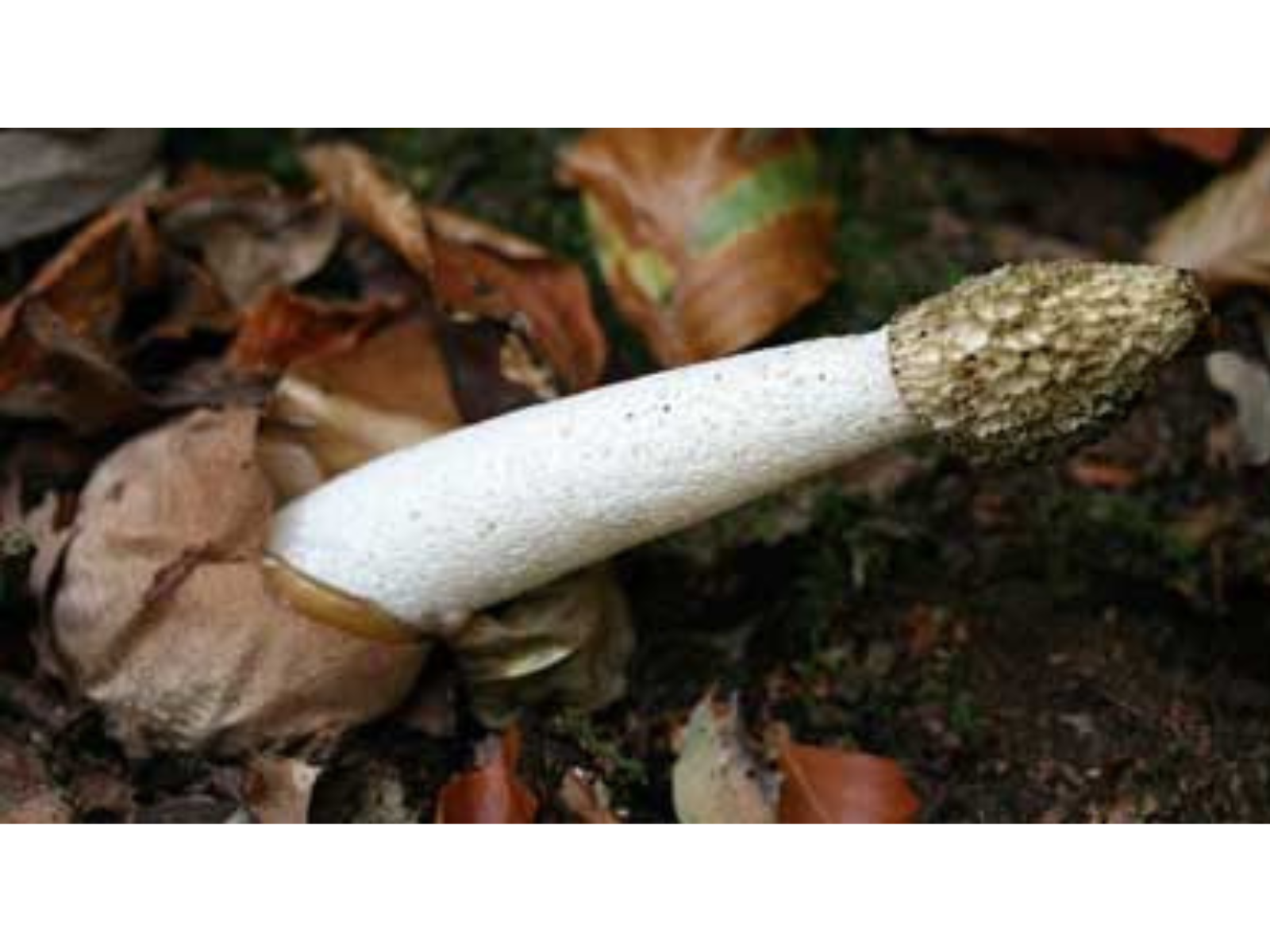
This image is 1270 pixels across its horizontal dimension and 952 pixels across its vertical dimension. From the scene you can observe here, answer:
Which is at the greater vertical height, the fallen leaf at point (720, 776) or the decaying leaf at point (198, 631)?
the decaying leaf at point (198, 631)

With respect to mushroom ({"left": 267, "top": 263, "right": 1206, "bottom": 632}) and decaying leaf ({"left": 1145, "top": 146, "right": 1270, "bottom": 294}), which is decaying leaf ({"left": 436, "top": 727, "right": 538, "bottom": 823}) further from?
decaying leaf ({"left": 1145, "top": 146, "right": 1270, "bottom": 294})

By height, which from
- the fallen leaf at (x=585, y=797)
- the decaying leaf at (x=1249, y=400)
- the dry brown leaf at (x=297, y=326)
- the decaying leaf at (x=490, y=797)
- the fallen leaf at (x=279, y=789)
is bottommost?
the fallen leaf at (x=585, y=797)

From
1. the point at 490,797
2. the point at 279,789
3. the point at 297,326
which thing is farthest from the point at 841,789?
the point at 297,326

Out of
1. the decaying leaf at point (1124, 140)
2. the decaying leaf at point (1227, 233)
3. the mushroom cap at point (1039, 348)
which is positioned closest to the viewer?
the mushroom cap at point (1039, 348)

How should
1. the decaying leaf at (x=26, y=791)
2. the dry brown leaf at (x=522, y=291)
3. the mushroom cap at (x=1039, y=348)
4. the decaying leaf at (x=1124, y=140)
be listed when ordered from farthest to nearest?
the decaying leaf at (x=1124, y=140), the dry brown leaf at (x=522, y=291), the decaying leaf at (x=26, y=791), the mushroom cap at (x=1039, y=348)

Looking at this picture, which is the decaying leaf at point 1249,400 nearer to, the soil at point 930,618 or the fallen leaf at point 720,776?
the soil at point 930,618

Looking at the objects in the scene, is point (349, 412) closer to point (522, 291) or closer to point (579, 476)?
point (522, 291)

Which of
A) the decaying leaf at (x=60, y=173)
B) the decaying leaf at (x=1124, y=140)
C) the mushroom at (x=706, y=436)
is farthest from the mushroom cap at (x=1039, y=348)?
the decaying leaf at (x=60, y=173)

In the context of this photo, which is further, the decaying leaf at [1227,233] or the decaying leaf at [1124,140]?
the decaying leaf at [1124,140]
